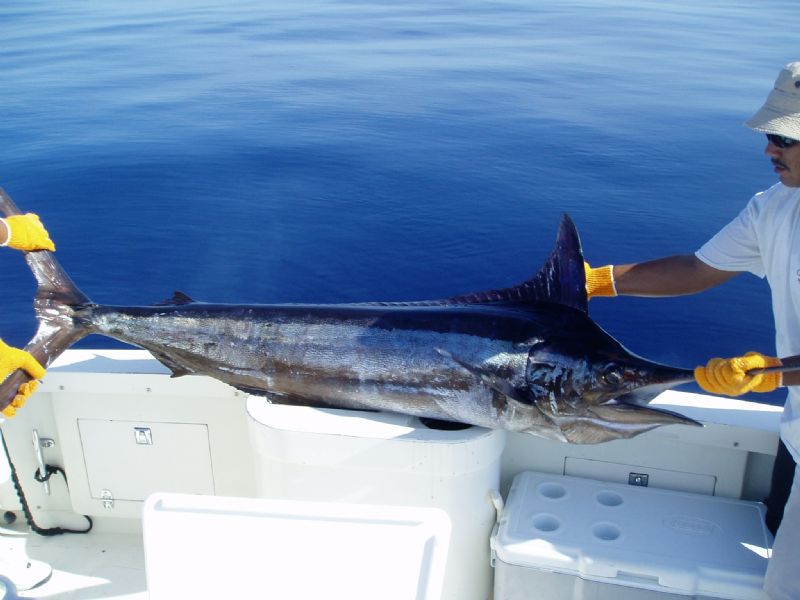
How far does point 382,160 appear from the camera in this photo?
8.91 metres

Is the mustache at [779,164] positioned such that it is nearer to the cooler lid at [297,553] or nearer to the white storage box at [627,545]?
the white storage box at [627,545]

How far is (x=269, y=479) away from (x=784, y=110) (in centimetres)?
180

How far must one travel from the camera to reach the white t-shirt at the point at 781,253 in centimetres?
204

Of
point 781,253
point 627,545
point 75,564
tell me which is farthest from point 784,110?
point 75,564

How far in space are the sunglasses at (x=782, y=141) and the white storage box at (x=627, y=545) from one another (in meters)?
1.12

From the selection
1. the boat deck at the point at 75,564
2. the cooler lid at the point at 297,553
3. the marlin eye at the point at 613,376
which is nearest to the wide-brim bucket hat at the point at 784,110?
the marlin eye at the point at 613,376

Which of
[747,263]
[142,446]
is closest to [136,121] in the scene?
[142,446]

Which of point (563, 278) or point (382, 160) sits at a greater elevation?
point (563, 278)

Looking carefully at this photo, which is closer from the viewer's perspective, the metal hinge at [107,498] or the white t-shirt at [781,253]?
the white t-shirt at [781,253]

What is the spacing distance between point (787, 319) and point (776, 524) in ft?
2.15

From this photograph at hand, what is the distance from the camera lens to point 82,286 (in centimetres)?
619

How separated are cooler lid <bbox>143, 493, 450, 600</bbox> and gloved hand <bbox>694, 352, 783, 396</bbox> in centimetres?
82

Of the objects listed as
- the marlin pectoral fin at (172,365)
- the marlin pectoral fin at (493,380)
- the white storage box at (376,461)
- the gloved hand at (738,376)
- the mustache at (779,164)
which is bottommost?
the white storage box at (376,461)

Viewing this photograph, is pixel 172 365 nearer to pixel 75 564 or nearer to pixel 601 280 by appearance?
pixel 75 564
